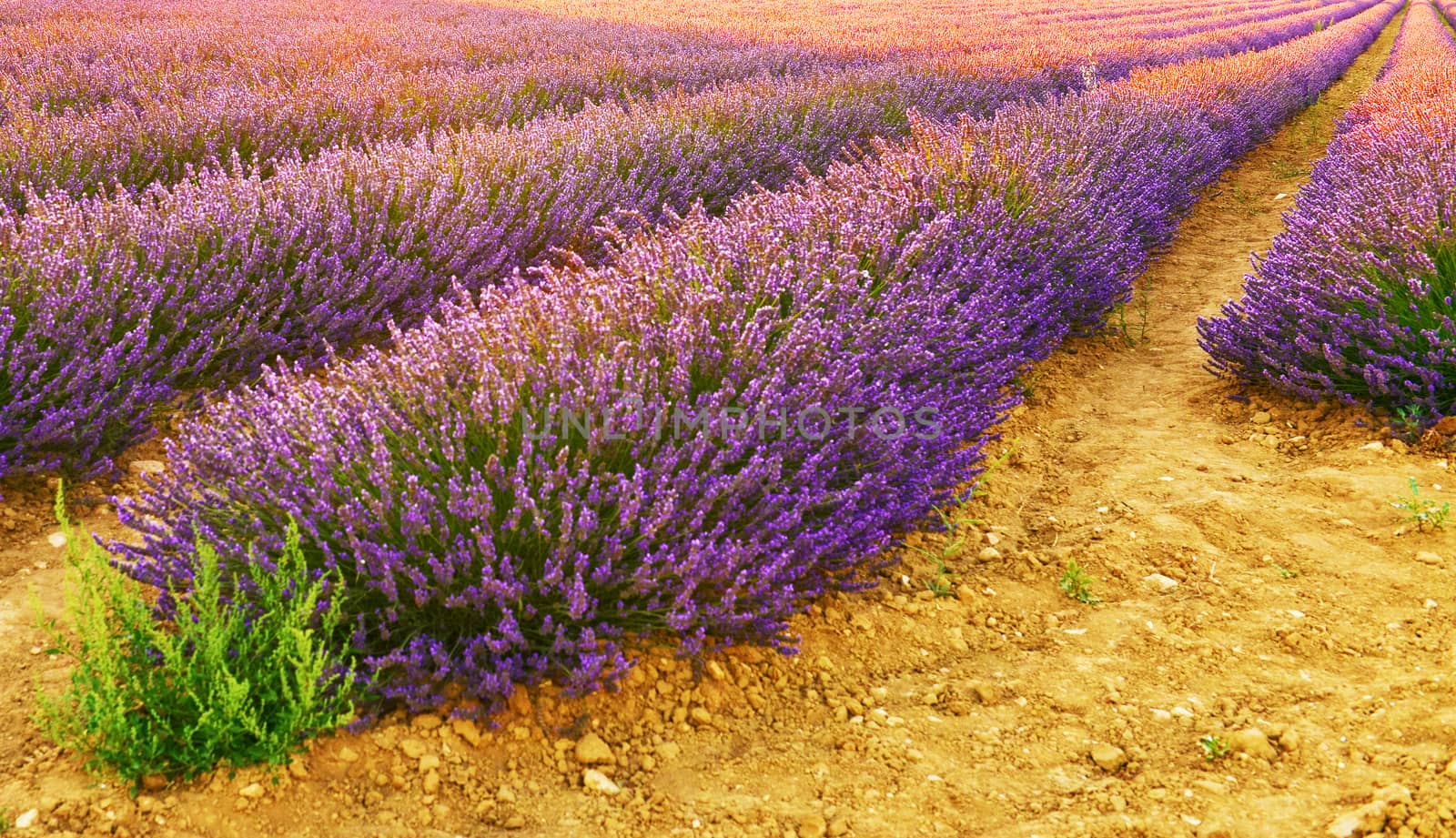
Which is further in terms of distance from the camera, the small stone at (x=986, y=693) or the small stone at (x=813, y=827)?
the small stone at (x=986, y=693)

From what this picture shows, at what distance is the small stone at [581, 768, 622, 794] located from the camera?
1.79 meters

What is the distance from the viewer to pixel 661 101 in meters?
5.87

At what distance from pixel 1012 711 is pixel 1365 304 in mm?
2389

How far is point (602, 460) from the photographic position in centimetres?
209

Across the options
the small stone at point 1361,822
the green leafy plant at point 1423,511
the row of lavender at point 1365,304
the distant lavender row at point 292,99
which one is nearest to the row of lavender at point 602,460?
the small stone at point 1361,822

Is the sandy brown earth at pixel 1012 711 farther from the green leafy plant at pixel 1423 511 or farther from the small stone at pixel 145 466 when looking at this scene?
the small stone at pixel 145 466

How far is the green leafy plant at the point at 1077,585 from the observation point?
8.11 feet

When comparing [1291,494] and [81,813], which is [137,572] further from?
[1291,494]

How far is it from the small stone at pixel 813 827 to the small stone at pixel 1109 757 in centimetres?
55

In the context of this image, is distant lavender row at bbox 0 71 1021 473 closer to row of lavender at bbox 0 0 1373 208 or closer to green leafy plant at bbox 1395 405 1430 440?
row of lavender at bbox 0 0 1373 208

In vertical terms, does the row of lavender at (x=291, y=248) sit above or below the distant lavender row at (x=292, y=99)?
below

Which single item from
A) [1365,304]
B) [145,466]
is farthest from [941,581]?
[145,466]

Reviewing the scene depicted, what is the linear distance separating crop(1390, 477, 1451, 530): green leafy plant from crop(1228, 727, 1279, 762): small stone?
1.15 m

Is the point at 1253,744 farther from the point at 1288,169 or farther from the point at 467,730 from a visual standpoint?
the point at 1288,169
